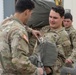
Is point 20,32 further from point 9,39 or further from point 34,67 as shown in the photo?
point 34,67

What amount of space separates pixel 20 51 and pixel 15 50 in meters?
0.05

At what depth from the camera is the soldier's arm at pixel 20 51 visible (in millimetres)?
3047

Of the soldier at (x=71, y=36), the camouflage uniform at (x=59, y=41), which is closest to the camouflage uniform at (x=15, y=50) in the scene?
the camouflage uniform at (x=59, y=41)

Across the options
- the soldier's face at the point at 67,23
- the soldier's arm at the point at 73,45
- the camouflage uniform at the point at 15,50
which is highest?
the camouflage uniform at the point at 15,50

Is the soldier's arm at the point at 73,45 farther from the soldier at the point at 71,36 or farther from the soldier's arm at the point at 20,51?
the soldier's arm at the point at 20,51

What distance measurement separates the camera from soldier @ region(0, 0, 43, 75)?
3.06 m

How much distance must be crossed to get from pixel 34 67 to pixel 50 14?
1102mm

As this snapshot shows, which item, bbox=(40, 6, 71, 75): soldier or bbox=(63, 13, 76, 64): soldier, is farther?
bbox=(63, 13, 76, 64): soldier

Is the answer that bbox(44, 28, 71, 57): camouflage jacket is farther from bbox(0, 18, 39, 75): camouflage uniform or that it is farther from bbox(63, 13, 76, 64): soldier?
Result: bbox(0, 18, 39, 75): camouflage uniform

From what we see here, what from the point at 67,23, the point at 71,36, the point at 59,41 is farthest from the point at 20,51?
the point at 67,23

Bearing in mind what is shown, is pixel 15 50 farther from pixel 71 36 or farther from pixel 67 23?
pixel 67 23

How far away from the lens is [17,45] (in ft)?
9.96

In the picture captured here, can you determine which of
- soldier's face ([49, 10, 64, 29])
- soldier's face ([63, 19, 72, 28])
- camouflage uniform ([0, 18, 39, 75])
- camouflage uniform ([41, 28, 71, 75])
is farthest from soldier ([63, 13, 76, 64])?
camouflage uniform ([0, 18, 39, 75])

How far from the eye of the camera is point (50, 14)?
4070mm
